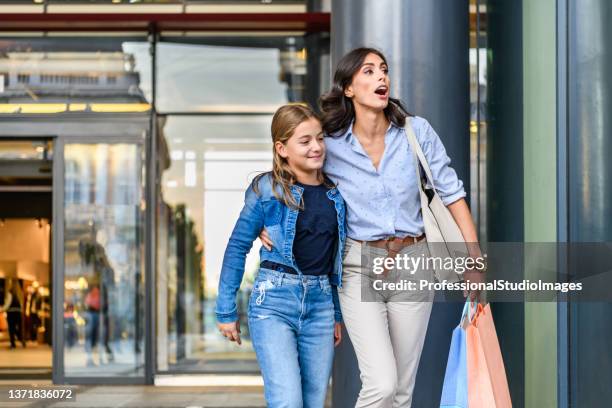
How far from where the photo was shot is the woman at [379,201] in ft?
13.8

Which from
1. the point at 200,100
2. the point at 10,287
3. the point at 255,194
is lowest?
the point at 10,287

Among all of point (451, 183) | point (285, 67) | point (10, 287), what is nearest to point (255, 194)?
point (451, 183)

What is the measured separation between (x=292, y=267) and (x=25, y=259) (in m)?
15.8

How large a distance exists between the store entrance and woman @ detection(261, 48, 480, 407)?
25.3 ft

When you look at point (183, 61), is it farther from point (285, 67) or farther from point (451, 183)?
point (451, 183)

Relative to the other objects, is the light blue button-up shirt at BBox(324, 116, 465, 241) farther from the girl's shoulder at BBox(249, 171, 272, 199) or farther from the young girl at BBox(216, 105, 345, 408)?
the girl's shoulder at BBox(249, 171, 272, 199)

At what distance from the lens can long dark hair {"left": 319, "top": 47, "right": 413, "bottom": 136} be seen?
4.46m

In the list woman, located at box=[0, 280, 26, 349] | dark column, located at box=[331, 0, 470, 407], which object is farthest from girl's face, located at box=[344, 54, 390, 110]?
woman, located at box=[0, 280, 26, 349]

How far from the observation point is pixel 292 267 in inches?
162

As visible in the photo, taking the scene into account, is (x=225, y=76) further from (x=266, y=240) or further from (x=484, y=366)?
(x=484, y=366)

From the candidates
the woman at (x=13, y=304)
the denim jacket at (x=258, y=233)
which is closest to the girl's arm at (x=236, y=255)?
the denim jacket at (x=258, y=233)

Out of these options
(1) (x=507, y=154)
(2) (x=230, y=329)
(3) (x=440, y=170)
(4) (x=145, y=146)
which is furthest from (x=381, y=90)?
(4) (x=145, y=146)

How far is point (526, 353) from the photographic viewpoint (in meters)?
5.92

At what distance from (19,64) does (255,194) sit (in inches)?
314
